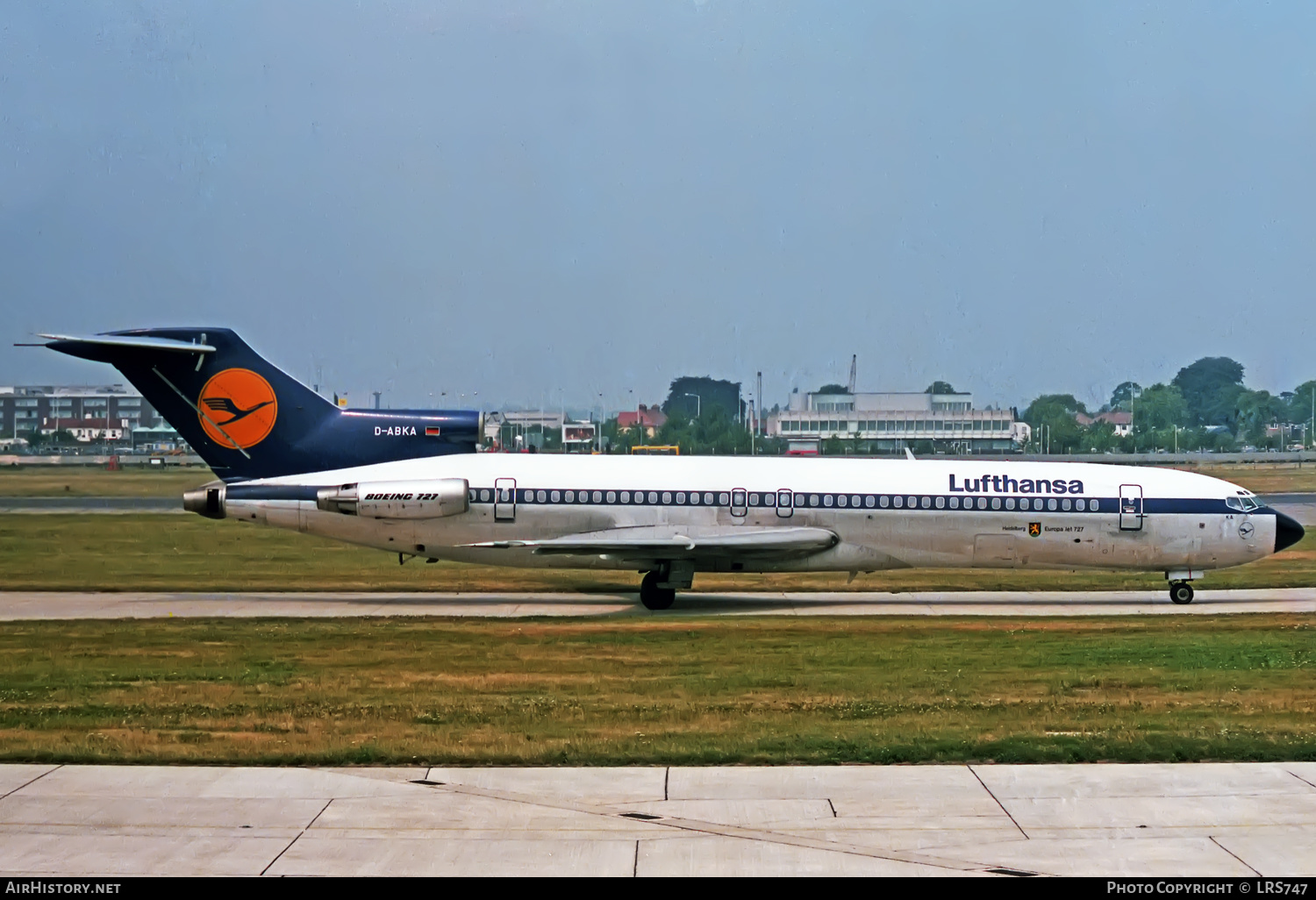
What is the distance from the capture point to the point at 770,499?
93.4 ft

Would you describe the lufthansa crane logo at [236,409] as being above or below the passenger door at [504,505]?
above

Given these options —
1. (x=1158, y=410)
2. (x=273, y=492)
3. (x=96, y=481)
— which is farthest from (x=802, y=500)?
(x=1158, y=410)

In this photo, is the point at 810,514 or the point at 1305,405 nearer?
the point at 810,514

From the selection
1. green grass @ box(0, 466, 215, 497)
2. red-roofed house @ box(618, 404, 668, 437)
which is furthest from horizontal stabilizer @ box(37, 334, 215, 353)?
red-roofed house @ box(618, 404, 668, 437)

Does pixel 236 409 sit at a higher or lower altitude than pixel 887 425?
higher

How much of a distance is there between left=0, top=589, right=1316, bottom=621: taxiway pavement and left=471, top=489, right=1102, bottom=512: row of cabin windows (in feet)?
6.66

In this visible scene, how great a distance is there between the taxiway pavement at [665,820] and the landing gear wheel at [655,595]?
614 inches

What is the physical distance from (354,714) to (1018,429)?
4042 inches

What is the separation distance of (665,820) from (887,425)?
8795 cm

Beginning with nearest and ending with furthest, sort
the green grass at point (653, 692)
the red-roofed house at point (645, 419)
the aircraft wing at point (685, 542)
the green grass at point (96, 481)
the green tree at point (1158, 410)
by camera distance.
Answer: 1. the green grass at point (653, 692)
2. the aircraft wing at point (685, 542)
3. the green grass at point (96, 481)
4. the red-roofed house at point (645, 419)
5. the green tree at point (1158, 410)

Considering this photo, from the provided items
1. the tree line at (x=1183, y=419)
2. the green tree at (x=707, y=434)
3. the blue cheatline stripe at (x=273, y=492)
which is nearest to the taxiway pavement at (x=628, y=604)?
the blue cheatline stripe at (x=273, y=492)

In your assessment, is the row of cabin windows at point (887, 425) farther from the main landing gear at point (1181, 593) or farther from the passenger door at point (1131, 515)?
the passenger door at point (1131, 515)

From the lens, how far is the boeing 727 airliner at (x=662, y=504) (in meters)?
28.3

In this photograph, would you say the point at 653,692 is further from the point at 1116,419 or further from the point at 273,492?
the point at 1116,419
